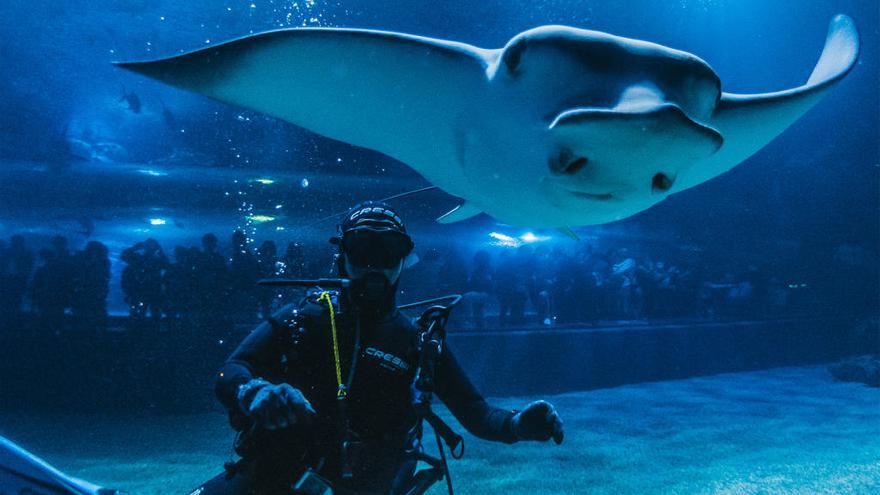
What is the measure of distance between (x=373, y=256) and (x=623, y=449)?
12.0 ft

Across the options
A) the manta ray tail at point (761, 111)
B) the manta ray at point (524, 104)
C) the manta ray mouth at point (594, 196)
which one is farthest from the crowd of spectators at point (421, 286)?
the manta ray mouth at point (594, 196)

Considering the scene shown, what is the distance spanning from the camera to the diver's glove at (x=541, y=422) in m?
1.54

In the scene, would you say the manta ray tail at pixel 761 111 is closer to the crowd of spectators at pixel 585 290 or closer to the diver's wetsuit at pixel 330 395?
the diver's wetsuit at pixel 330 395

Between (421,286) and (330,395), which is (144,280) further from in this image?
(330,395)

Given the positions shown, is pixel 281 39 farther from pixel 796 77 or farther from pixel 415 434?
pixel 796 77

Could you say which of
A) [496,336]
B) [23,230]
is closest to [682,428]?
[496,336]

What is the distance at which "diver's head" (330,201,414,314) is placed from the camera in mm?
1725

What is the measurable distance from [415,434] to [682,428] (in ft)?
14.7

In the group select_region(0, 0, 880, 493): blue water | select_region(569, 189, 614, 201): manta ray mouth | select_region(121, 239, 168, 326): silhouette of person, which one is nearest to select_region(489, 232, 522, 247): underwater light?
select_region(0, 0, 880, 493): blue water

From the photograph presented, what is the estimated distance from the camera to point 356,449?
4.59 feet

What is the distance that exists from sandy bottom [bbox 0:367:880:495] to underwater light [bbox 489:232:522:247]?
7072 millimetres

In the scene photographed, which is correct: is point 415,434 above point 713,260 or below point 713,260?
below

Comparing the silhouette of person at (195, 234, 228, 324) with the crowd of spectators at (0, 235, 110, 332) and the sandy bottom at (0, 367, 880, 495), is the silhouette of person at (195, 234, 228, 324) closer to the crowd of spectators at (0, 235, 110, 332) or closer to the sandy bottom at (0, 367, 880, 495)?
the crowd of spectators at (0, 235, 110, 332)

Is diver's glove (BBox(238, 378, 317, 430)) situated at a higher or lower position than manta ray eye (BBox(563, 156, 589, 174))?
lower
